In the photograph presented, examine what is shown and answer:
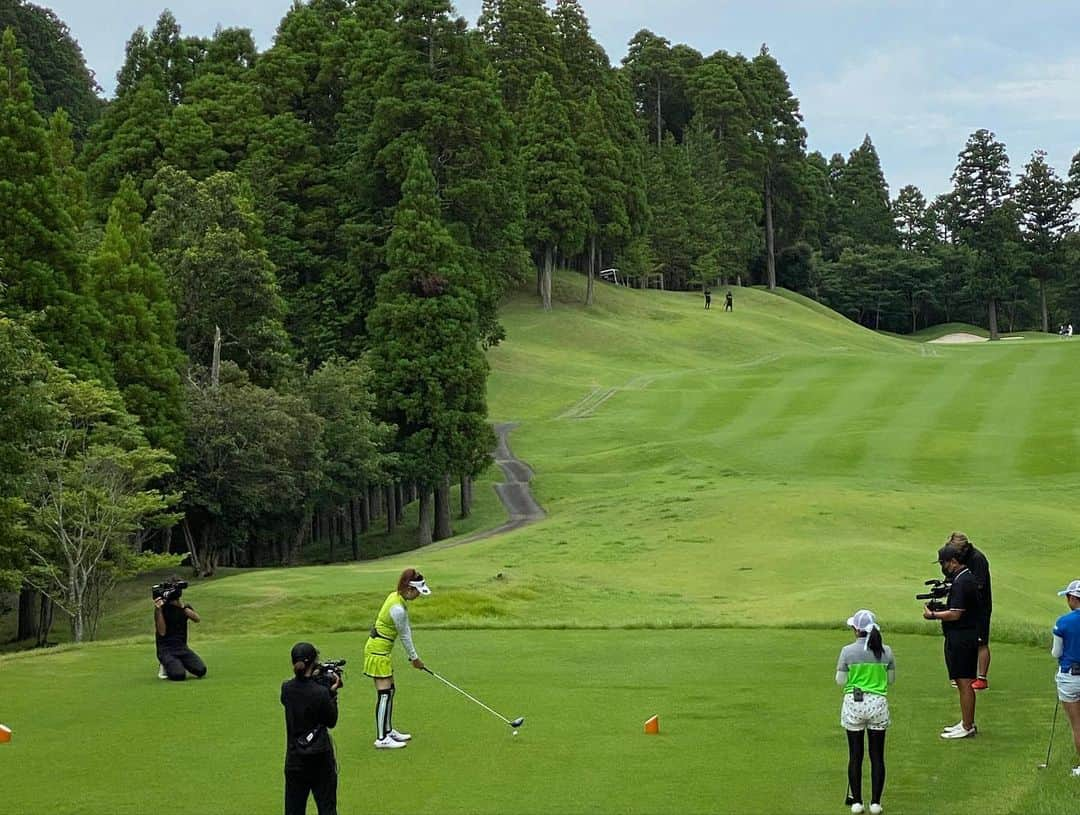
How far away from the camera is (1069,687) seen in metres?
12.3

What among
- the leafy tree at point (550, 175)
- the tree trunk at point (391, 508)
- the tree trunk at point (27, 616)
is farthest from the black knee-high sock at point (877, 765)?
the leafy tree at point (550, 175)

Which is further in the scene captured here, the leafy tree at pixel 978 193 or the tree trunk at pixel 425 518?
the leafy tree at pixel 978 193

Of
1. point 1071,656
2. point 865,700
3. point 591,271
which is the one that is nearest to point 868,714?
point 865,700

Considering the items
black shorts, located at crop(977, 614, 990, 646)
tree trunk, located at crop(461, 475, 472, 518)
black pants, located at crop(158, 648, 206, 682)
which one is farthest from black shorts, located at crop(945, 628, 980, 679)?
tree trunk, located at crop(461, 475, 472, 518)

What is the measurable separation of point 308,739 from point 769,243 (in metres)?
116

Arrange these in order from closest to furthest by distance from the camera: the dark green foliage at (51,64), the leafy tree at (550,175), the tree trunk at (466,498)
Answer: the tree trunk at (466,498)
the leafy tree at (550,175)
the dark green foliage at (51,64)

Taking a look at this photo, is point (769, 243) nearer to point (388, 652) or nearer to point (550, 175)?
point (550, 175)

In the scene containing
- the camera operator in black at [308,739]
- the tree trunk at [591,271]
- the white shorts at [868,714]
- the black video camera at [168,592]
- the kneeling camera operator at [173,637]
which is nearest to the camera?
the camera operator in black at [308,739]

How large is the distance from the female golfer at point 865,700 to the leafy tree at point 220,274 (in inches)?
1438

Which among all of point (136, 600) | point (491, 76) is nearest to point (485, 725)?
point (136, 600)

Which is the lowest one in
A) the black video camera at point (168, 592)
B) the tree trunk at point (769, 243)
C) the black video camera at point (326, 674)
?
the black video camera at point (168, 592)

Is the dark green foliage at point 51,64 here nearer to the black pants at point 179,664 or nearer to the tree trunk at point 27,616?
the tree trunk at point 27,616

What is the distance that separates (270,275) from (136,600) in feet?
43.6

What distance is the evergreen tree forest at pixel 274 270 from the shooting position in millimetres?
32344
